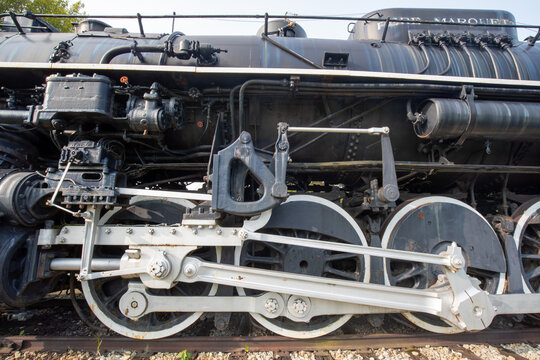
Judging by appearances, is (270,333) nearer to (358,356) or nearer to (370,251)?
(358,356)

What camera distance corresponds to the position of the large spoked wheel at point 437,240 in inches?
108

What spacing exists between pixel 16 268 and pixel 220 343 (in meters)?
2.03

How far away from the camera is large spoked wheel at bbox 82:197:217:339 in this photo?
2584 mm

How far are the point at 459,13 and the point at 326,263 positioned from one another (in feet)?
13.2

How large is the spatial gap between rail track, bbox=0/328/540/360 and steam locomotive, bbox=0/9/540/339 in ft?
0.43

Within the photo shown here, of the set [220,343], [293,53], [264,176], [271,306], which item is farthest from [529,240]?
[220,343]

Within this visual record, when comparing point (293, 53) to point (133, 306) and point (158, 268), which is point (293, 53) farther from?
point (133, 306)

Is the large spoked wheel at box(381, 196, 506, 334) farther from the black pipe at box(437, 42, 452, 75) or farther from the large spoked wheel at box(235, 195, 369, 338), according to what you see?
the black pipe at box(437, 42, 452, 75)

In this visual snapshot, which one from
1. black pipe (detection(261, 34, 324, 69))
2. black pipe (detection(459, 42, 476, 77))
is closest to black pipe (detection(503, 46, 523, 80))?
black pipe (detection(459, 42, 476, 77))

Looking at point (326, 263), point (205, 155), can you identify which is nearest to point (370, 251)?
point (326, 263)

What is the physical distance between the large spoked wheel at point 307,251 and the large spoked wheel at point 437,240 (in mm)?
406

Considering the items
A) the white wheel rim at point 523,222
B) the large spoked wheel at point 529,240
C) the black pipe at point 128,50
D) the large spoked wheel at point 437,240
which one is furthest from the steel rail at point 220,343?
the black pipe at point 128,50

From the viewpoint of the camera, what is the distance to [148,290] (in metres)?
2.58

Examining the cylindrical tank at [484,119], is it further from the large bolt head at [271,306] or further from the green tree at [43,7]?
the green tree at [43,7]
